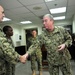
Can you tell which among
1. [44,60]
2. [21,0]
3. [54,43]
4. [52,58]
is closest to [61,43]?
[54,43]

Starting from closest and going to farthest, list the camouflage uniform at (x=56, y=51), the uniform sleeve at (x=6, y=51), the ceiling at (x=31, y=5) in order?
the uniform sleeve at (x=6, y=51) → the camouflage uniform at (x=56, y=51) → the ceiling at (x=31, y=5)

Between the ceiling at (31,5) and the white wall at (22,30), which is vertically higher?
the ceiling at (31,5)

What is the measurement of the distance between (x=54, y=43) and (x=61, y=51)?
0.65 feet

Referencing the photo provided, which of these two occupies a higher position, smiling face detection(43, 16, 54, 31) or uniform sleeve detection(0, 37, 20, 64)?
smiling face detection(43, 16, 54, 31)

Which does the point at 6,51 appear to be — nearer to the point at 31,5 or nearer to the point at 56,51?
the point at 56,51

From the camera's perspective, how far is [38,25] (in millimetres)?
9438

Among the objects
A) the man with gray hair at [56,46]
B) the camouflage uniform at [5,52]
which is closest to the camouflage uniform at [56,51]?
the man with gray hair at [56,46]

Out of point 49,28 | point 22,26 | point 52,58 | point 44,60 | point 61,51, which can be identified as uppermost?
point 22,26

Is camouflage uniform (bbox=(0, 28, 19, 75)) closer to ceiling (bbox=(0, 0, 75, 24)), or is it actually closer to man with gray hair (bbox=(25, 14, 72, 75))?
man with gray hair (bbox=(25, 14, 72, 75))

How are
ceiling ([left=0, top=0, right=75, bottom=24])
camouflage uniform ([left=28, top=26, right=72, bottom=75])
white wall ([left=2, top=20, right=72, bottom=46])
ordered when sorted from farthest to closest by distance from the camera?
1. white wall ([left=2, top=20, right=72, bottom=46])
2. ceiling ([left=0, top=0, right=75, bottom=24])
3. camouflage uniform ([left=28, top=26, right=72, bottom=75])

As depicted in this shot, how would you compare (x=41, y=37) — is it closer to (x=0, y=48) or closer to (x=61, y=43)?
(x=61, y=43)

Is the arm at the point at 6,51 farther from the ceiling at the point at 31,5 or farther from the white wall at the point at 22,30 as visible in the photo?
the white wall at the point at 22,30

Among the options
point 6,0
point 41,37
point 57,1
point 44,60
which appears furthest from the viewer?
point 44,60

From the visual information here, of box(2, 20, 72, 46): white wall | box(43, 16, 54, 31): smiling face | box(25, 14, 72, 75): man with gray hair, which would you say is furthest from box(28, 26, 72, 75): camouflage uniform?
box(2, 20, 72, 46): white wall
